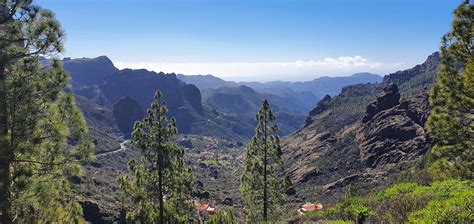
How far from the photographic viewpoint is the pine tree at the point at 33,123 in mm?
13445

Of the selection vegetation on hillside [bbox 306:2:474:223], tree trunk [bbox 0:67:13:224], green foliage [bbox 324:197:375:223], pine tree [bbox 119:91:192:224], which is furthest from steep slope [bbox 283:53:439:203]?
tree trunk [bbox 0:67:13:224]

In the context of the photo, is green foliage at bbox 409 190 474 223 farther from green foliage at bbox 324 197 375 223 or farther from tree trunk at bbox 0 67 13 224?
tree trunk at bbox 0 67 13 224

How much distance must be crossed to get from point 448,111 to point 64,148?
20564 millimetres

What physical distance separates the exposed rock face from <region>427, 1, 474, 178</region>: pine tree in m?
106

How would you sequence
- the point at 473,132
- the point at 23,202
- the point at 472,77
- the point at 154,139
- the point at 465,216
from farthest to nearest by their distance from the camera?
the point at 154,139
the point at 473,132
the point at 472,77
the point at 23,202
the point at 465,216

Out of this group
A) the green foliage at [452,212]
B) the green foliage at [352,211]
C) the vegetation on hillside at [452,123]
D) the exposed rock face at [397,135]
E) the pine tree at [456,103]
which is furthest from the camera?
the exposed rock face at [397,135]

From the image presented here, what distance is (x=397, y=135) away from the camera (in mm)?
135625

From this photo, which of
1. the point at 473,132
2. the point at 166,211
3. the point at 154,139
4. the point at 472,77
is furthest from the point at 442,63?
the point at 166,211

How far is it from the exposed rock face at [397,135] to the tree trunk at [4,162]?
123751 mm

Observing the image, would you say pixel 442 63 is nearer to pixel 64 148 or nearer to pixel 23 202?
pixel 64 148

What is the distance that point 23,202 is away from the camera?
13203 mm

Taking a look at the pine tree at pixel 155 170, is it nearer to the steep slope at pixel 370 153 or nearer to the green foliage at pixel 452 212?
the green foliage at pixel 452 212

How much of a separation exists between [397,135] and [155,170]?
402ft

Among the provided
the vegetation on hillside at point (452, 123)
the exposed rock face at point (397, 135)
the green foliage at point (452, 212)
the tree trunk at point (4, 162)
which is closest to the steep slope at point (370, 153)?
the exposed rock face at point (397, 135)
